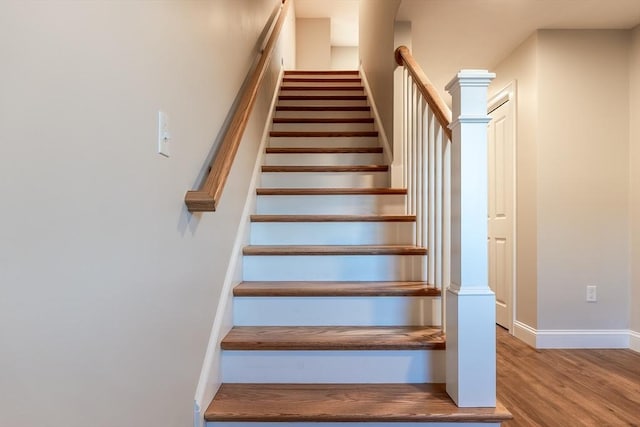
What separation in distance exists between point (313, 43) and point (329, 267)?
544 centimetres

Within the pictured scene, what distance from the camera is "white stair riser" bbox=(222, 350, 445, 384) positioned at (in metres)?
1.42

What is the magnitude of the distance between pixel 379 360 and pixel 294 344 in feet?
1.08

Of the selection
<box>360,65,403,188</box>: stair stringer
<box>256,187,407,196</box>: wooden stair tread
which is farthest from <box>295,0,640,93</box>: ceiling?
<box>256,187,407,196</box>: wooden stair tread

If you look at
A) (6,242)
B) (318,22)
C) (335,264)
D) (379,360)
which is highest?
(318,22)

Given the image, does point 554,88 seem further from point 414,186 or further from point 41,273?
point 41,273

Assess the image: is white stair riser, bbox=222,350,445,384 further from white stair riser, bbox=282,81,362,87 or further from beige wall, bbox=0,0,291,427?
white stair riser, bbox=282,81,362,87

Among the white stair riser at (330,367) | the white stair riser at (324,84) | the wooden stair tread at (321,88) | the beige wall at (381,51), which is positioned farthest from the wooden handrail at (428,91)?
the white stair riser at (324,84)

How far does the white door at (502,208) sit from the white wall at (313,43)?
147 inches

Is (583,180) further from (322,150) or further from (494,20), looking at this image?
(322,150)

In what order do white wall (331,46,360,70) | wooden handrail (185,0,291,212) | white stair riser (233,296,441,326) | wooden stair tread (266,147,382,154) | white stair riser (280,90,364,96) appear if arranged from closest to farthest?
wooden handrail (185,0,291,212), white stair riser (233,296,441,326), wooden stair tread (266,147,382,154), white stair riser (280,90,364,96), white wall (331,46,360,70)

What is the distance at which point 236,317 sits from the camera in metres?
1.64

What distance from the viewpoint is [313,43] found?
20.7ft

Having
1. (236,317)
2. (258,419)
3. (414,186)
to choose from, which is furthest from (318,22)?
(258,419)

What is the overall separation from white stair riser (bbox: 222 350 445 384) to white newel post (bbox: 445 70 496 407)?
5.6 inches
